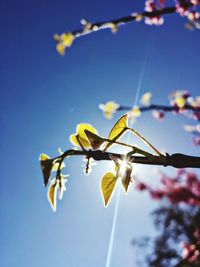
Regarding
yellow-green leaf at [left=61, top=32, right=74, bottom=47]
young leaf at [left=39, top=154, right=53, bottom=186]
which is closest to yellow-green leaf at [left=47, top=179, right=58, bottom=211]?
young leaf at [left=39, top=154, right=53, bottom=186]

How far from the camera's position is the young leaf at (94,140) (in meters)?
0.27

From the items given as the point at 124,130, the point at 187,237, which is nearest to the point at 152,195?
the point at 187,237

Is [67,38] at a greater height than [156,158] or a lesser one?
greater

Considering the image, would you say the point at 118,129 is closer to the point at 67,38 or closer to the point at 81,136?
the point at 81,136

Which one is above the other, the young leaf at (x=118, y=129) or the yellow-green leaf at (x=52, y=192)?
the young leaf at (x=118, y=129)

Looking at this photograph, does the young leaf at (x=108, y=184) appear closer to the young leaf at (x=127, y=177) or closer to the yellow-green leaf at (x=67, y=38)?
the young leaf at (x=127, y=177)

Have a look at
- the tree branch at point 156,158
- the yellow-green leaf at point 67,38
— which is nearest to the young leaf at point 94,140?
the tree branch at point 156,158

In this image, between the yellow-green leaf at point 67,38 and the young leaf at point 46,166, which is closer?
the young leaf at point 46,166

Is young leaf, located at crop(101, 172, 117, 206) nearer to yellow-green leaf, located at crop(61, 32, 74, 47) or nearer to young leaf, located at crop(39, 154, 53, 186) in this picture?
young leaf, located at crop(39, 154, 53, 186)

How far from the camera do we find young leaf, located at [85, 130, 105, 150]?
265 mm

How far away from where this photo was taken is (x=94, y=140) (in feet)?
0.87

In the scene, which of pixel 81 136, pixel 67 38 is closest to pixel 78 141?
pixel 81 136

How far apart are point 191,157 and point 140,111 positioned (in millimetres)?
3436

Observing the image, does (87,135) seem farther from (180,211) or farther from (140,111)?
(180,211)
